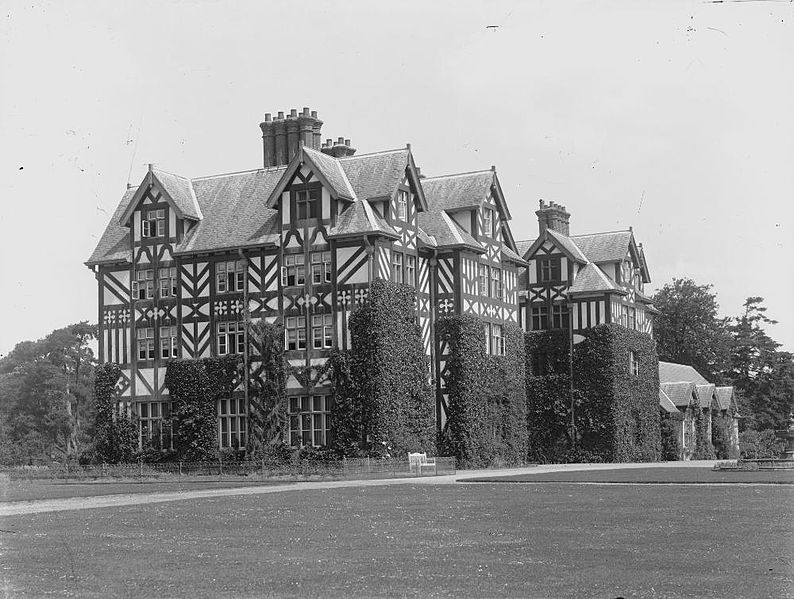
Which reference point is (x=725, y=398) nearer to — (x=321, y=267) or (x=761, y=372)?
(x=761, y=372)

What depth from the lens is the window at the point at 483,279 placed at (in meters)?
53.3

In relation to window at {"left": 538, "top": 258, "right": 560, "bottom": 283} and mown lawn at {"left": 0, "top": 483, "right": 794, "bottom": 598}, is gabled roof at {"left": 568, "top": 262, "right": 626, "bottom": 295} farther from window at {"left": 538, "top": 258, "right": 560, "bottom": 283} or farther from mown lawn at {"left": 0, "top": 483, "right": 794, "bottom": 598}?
mown lawn at {"left": 0, "top": 483, "right": 794, "bottom": 598}

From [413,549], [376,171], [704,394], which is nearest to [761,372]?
[704,394]

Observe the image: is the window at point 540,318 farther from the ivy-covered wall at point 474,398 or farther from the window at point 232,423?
the window at point 232,423

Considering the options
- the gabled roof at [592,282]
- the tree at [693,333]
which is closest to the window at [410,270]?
the gabled roof at [592,282]

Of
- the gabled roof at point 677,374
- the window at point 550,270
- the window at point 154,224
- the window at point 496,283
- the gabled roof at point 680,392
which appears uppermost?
the window at point 154,224

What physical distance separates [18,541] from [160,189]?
114 feet

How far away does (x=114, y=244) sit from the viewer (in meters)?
53.4

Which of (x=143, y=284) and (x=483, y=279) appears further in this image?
(x=483, y=279)

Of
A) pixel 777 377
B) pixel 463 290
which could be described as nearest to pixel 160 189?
pixel 463 290

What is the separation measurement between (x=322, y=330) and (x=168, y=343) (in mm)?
7581

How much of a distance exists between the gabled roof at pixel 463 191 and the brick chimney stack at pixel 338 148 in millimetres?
3787

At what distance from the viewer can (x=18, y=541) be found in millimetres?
18547

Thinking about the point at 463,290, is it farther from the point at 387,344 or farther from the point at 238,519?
the point at 238,519
